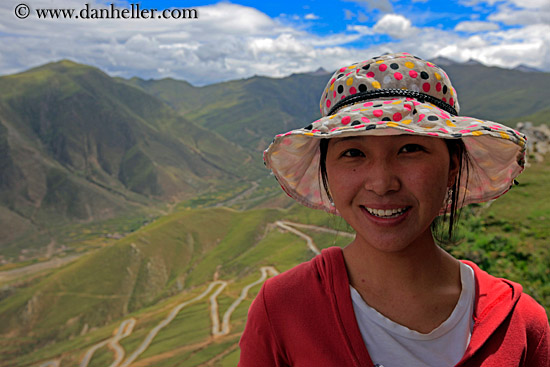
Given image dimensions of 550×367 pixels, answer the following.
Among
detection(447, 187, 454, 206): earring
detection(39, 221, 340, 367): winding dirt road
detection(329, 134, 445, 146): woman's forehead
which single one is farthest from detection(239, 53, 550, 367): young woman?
detection(39, 221, 340, 367): winding dirt road

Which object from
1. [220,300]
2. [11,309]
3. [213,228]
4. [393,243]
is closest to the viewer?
[393,243]

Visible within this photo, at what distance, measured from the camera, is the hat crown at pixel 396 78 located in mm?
2477

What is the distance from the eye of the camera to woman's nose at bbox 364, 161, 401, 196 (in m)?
2.32

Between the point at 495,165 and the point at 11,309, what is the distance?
104228mm

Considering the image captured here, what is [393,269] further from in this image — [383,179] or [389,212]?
[383,179]

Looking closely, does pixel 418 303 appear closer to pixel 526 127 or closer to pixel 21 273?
pixel 526 127

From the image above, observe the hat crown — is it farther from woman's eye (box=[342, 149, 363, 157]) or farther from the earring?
the earring

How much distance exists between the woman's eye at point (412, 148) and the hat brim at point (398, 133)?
4.7 inches

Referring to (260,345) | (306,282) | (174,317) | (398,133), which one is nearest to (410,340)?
(306,282)

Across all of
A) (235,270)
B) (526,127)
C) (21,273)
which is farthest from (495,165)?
(21,273)

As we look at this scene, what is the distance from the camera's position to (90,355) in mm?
58094

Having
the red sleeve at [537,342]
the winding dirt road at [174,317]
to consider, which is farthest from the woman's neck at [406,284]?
the winding dirt road at [174,317]

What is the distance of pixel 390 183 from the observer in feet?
7.64

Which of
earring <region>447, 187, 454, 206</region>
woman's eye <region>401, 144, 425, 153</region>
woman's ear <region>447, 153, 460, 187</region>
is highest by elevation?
woman's eye <region>401, 144, 425, 153</region>
